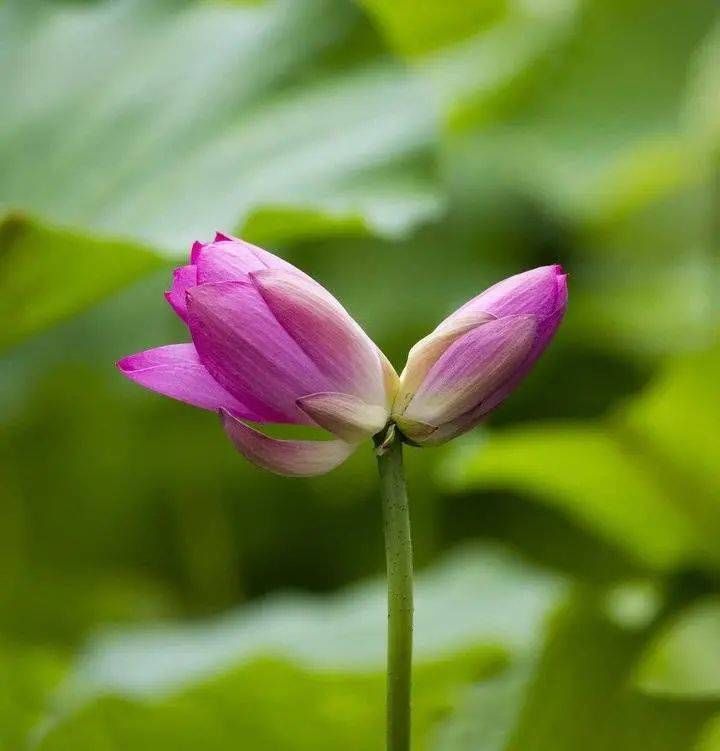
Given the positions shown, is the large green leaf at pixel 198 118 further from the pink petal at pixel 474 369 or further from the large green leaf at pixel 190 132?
the pink petal at pixel 474 369

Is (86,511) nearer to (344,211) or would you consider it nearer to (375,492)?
(375,492)

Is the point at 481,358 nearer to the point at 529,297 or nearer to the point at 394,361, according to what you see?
the point at 529,297

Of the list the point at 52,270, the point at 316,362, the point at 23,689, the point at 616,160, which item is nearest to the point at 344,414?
the point at 316,362

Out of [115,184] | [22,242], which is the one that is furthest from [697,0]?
[22,242]

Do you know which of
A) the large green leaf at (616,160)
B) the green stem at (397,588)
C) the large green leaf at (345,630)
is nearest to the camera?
the green stem at (397,588)

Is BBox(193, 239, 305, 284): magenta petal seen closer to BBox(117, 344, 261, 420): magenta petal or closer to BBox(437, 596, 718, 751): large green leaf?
BBox(117, 344, 261, 420): magenta petal

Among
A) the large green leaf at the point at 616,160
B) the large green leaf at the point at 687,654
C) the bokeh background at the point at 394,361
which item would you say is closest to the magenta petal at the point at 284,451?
the bokeh background at the point at 394,361
